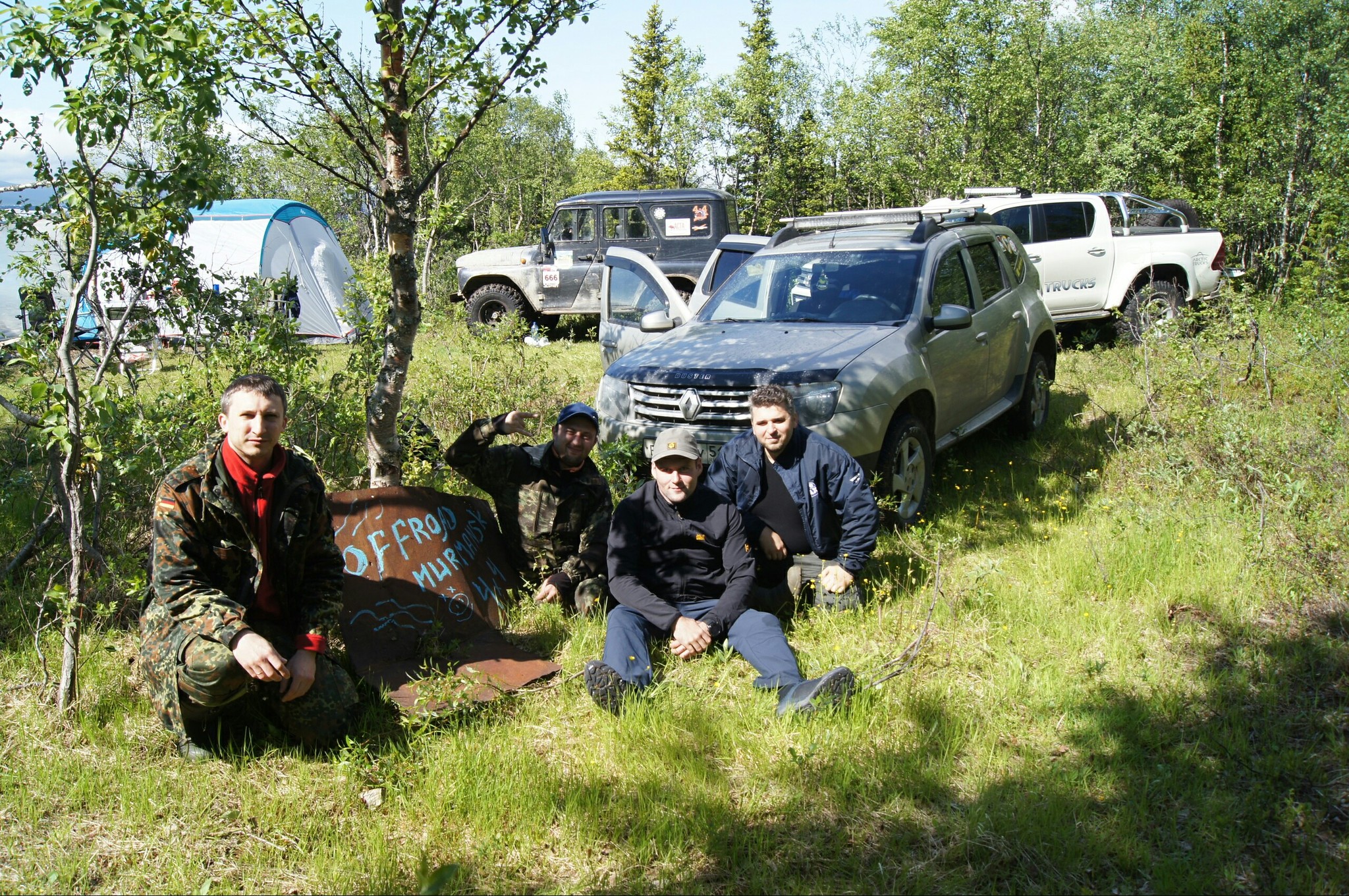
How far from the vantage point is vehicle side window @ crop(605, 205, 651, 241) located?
14.2 m

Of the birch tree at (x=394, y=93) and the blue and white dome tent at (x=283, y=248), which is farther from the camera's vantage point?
the blue and white dome tent at (x=283, y=248)

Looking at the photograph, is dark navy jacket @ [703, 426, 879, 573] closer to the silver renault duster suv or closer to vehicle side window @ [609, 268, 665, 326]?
the silver renault duster suv

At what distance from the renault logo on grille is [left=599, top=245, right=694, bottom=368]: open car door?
1.29m

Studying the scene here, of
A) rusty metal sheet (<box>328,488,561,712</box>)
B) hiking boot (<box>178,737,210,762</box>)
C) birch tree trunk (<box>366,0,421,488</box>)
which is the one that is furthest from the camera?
birch tree trunk (<box>366,0,421,488</box>)

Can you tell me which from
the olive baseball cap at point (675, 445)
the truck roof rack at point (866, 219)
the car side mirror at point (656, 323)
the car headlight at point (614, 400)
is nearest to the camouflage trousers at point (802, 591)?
the olive baseball cap at point (675, 445)

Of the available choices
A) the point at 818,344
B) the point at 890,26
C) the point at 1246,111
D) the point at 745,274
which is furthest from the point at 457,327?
the point at 1246,111

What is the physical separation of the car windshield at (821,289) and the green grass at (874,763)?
5.94 feet

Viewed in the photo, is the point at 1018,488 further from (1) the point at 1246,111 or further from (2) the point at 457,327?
(1) the point at 1246,111

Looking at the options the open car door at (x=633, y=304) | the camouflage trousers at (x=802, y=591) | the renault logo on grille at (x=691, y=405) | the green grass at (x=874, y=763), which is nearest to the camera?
the green grass at (x=874, y=763)

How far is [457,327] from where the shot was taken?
12281mm

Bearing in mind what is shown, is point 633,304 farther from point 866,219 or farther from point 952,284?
point 952,284

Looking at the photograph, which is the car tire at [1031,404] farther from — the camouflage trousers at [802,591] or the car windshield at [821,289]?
the camouflage trousers at [802,591]

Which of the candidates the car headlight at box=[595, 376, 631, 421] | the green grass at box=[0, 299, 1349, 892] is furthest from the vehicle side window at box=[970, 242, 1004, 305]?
the car headlight at box=[595, 376, 631, 421]

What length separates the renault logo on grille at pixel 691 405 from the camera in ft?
17.6
